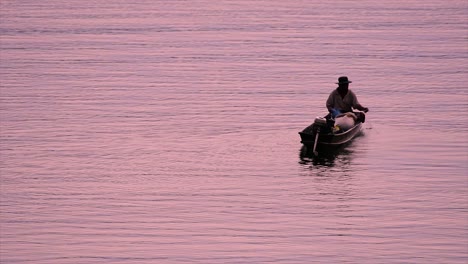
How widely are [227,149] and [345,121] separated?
3347 millimetres

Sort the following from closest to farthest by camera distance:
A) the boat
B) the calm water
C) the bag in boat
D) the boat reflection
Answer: the calm water < the boat reflection < the boat < the bag in boat

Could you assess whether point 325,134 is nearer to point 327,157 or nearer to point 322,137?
point 322,137

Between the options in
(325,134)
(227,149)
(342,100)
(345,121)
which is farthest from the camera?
(342,100)

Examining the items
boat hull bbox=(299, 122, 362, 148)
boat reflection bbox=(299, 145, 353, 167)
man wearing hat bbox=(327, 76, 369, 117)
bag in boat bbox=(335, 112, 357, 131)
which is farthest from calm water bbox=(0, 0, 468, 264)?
man wearing hat bbox=(327, 76, 369, 117)

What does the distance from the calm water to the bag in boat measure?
61 cm

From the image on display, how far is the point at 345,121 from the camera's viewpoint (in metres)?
42.3

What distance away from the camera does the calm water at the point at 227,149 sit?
30.7m

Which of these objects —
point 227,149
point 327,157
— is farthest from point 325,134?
point 227,149

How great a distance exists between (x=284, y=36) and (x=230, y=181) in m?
40.5

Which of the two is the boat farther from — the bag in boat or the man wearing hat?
the man wearing hat

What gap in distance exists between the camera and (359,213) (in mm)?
33469

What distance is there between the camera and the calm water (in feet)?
101

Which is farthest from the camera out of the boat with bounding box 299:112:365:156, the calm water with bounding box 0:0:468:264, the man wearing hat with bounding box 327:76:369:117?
the man wearing hat with bounding box 327:76:369:117

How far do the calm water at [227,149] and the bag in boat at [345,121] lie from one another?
61 cm
